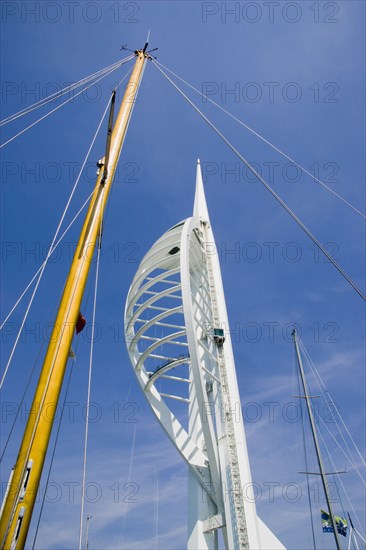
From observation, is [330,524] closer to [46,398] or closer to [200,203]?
[200,203]

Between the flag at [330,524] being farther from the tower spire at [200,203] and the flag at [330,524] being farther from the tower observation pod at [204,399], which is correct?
the tower spire at [200,203]

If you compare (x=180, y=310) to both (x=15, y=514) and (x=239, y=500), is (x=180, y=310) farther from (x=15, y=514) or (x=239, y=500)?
(x=15, y=514)

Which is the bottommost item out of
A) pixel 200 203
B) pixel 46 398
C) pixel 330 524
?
pixel 46 398

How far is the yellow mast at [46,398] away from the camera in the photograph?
101 inches

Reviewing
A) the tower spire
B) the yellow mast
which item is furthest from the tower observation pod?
the yellow mast

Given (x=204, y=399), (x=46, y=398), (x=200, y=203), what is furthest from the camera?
(x=200, y=203)

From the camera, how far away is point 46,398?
9.82ft

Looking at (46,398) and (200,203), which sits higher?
(200,203)

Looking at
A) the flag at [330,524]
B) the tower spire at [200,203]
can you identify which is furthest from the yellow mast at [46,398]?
the flag at [330,524]

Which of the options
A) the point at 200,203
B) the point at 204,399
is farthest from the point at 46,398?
the point at 200,203

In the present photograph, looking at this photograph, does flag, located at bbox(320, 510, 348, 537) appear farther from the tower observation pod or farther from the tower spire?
the tower spire

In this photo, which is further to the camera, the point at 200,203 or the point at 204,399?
the point at 200,203

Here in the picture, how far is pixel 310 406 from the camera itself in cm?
2109

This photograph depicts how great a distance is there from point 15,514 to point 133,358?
15.6 m
